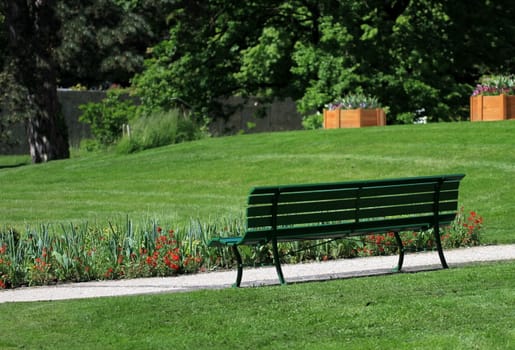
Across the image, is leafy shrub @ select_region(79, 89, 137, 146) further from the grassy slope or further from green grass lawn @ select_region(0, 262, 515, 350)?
green grass lawn @ select_region(0, 262, 515, 350)

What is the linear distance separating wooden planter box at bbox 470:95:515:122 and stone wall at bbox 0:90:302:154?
10502mm

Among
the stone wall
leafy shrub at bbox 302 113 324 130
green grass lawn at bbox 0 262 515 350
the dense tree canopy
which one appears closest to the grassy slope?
leafy shrub at bbox 302 113 324 130

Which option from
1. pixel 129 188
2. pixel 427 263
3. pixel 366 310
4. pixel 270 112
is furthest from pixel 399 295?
pixel 270 112

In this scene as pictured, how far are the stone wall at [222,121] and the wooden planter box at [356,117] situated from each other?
806cm

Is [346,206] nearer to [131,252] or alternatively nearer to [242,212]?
[131,252]

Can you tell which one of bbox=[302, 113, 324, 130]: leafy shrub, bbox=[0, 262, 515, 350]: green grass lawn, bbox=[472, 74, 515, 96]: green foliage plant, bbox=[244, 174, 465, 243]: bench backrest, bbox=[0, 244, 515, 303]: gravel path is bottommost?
bbox=[0, 244, 515, 303]: gravel path

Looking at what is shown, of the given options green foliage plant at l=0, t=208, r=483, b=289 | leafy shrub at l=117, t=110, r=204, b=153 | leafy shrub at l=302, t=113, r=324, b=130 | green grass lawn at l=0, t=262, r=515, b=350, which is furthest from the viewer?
leafy shrub at l=302, t=113, r=324, b=130

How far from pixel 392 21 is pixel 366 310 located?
23.4 m

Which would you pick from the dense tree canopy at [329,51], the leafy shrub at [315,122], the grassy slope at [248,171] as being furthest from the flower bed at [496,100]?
the dense tree canopy at [329,51]

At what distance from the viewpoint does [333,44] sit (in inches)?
1144

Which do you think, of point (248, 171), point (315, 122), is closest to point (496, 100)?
point (248, 171)

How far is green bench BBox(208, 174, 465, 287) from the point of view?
32.3 feet

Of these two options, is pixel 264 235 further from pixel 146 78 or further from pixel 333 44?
pixel 146 78

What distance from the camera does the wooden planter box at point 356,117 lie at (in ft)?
76.0
